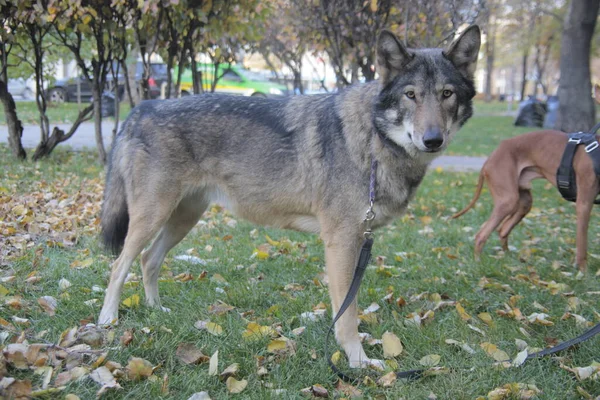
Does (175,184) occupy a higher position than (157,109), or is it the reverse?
(157,109)

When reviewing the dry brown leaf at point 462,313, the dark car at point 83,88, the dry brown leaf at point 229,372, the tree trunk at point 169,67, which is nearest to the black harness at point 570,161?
the dry brown leaf at point 462,313

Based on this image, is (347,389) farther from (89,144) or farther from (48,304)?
(89,144)

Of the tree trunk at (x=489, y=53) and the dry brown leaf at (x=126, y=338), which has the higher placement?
the tree trunk at (x=489, y=53)

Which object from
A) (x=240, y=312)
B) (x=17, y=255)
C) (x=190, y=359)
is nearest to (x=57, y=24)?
(x=17, y=255)

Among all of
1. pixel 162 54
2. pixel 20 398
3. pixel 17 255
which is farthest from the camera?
pixel 162 54

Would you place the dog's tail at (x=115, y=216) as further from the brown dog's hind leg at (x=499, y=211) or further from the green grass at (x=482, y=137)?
the green grass at (x=482, y=137)

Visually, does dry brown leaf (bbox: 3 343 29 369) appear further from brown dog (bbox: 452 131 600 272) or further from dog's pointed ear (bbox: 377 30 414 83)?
brown dog (bbox: 452 131 600 272)

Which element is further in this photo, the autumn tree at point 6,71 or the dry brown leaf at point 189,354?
the autumn tree at point 6,71

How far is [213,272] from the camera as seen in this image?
→ 4.67 metres

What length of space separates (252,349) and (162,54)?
6718mm

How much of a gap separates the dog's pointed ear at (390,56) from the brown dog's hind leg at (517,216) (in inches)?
129

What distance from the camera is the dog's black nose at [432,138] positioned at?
3.01 metres

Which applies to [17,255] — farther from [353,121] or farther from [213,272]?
[353,121]

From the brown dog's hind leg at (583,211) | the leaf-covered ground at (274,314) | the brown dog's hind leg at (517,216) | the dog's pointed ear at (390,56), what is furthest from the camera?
the brown dog's hind leg at (517,216)
